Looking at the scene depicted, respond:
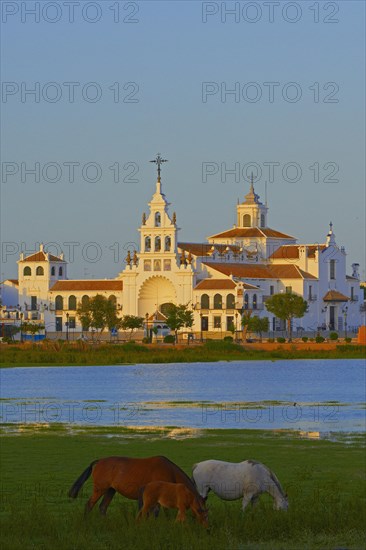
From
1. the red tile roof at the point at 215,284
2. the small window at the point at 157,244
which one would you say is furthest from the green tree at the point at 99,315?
the small window at the point at 157,244

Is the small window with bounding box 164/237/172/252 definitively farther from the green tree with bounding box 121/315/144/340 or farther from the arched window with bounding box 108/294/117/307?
the green tree with bounding box 121/315/144/340

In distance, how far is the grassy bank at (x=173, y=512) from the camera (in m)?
15.6

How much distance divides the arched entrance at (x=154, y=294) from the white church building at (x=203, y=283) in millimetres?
113

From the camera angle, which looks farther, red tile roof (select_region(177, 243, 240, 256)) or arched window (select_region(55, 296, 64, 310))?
red tile roof (select_region(177, 243, 240, 256))

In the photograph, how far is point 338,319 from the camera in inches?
6260

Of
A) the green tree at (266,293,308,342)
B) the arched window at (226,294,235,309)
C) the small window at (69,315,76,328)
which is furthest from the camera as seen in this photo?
the small window at (69,315,76,328)

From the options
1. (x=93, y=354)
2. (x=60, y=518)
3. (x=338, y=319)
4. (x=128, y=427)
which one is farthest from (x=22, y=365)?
(x=338, y=319)

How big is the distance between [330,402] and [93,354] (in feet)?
Answer: 146

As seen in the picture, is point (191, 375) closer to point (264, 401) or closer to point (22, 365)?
point (22, 365)

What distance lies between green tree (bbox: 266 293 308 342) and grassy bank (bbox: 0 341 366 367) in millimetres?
22747

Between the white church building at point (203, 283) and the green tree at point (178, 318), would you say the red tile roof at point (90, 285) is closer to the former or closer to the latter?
the white church building at point (203, 283)

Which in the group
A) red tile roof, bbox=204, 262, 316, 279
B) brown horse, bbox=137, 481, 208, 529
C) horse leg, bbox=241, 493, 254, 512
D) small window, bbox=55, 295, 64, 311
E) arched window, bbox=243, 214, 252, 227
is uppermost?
arched window, bbox=243, 214, 252, 227

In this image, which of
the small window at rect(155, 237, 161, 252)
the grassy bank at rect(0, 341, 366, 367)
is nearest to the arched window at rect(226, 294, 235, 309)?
the small window at rect(155, 237, 161, 252)

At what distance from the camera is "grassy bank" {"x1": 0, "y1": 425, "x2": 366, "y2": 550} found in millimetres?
15633
